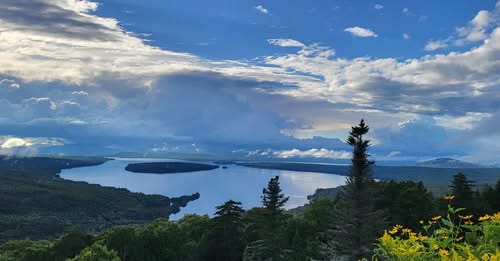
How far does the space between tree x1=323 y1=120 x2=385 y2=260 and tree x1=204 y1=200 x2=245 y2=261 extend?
21.5 m

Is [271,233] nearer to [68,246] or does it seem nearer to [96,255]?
[96,255]

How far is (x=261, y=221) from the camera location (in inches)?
2404

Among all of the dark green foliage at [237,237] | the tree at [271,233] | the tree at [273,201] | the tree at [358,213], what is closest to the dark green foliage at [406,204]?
the dark green foliage at [237,237]

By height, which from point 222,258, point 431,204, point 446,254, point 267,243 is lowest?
point 222,258

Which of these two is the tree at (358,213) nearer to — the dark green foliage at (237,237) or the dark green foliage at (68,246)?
the dark green foliage at (237,237)

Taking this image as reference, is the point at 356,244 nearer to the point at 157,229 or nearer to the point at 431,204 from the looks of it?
the point at 431,204

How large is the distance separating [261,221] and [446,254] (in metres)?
57.0

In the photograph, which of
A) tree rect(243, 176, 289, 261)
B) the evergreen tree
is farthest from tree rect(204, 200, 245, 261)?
the evergreen tree

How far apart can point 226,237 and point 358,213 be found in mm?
26329

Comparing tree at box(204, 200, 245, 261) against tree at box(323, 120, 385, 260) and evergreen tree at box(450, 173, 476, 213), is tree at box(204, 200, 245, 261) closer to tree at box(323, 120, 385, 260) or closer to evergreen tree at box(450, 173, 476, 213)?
tree at box(323, 120, 385, 260)

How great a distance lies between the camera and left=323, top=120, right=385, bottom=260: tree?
168 ft

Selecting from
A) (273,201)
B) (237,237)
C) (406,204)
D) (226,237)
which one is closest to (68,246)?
(226,237)

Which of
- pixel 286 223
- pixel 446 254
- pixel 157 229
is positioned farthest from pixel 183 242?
pixel 446 254

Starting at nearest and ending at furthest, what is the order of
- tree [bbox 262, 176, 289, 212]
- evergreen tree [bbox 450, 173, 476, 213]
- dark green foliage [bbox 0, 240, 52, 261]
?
1. dark green foliage [bbox 0, 240, 52, 261]
2. tree [bbox 262, 176, 289, 212]
3. evergreen tree [bbox 450, 173, 476, 213]
